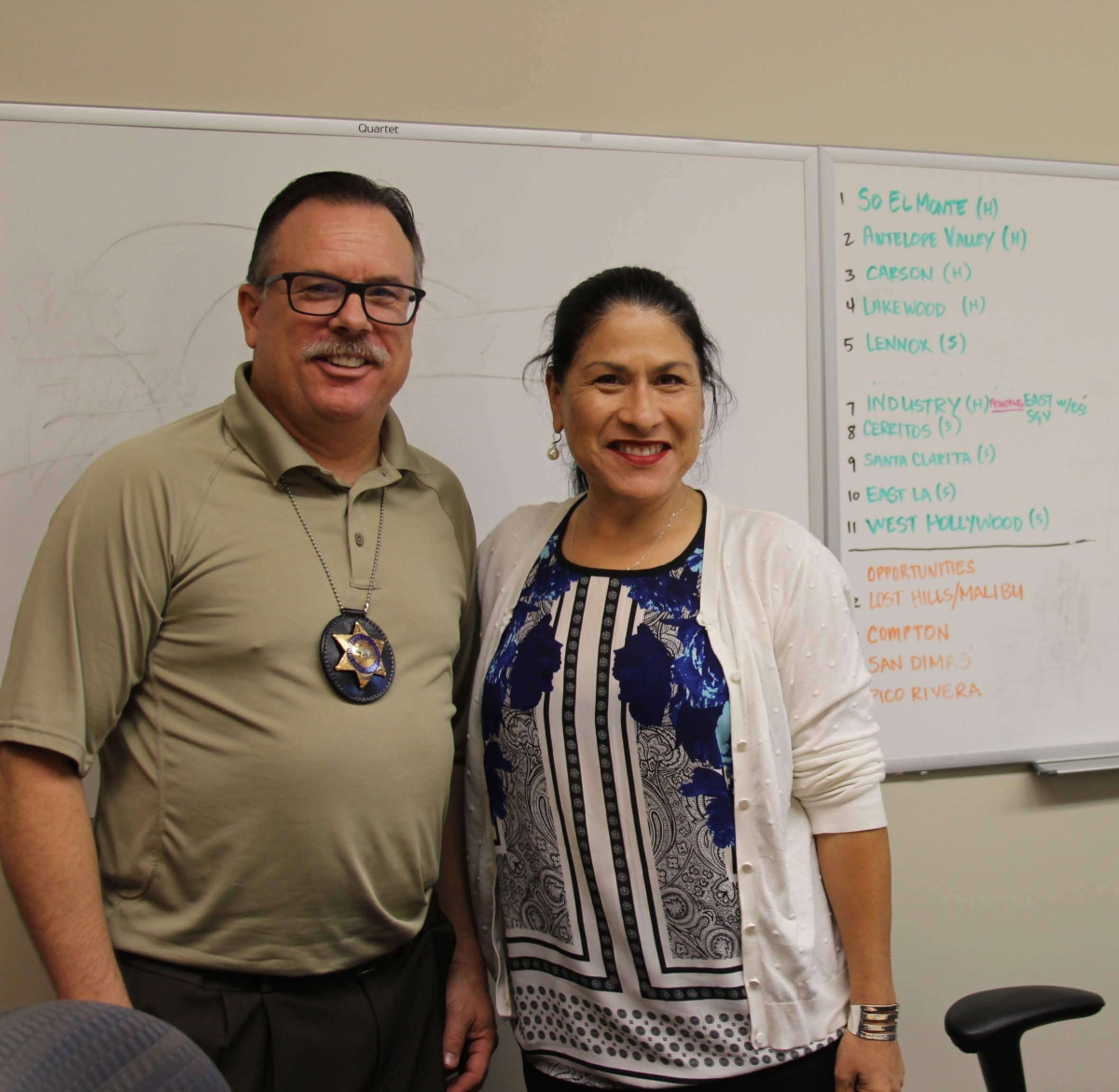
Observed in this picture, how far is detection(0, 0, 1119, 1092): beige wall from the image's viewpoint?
1698 millimetres

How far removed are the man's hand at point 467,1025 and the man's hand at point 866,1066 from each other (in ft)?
1.65

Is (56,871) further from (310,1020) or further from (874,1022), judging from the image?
(874,1022)

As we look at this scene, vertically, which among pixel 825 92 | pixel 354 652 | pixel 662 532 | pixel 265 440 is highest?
pixel 825 92

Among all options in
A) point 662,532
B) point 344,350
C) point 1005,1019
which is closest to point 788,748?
point 662,532

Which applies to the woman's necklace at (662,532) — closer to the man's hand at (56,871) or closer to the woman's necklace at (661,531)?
the woman's necklace at (661,531)

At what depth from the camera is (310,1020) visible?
4.10ft

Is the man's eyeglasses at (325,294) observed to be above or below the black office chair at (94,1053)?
above

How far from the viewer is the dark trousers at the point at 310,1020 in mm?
1198

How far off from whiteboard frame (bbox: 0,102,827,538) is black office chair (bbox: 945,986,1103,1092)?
895 millimetres

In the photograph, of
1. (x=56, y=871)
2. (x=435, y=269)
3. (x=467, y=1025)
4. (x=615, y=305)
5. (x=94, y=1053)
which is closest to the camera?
(x=94, y=1053)

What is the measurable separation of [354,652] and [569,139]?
1081 millimetres

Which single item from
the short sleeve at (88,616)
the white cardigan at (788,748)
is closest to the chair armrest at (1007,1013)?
the white cardigan at (788,748)

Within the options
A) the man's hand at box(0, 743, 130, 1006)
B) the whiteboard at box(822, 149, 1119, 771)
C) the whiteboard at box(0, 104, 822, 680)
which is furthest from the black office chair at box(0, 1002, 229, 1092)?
the whiteboard at box(822, 149, 1119, 771)

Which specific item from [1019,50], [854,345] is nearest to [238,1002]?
[854,345]
